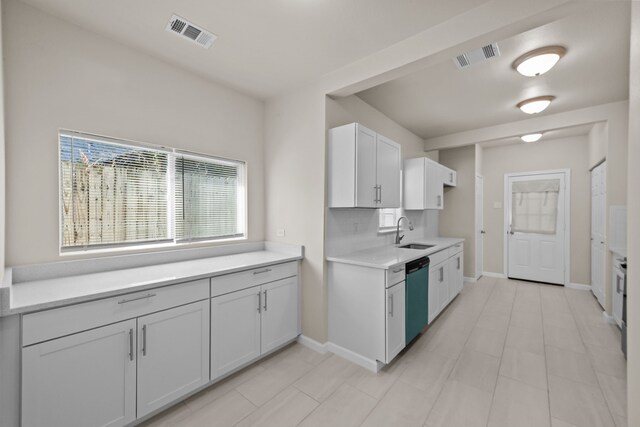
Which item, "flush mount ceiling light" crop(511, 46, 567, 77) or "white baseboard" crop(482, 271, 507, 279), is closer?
A: "flush mount ceiling light" crop(511, 46, 567, 77)

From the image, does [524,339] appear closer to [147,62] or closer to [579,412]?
[579,412]

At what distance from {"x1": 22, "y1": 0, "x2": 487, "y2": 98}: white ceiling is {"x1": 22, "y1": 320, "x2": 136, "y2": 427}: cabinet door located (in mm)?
2130

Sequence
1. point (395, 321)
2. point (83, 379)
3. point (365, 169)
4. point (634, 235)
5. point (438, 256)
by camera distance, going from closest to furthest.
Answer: point (634, 235)
point (83, 379)
point (395, 321)
point (365, 169)
point (438, 256)

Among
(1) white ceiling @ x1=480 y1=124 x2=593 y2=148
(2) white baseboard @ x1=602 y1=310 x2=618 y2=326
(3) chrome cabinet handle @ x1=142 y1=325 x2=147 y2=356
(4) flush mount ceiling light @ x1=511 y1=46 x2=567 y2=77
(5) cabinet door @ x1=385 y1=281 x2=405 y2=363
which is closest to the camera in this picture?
(3) chrome cabinet handle @ x1=142 y1=325 x2=147 y2=356

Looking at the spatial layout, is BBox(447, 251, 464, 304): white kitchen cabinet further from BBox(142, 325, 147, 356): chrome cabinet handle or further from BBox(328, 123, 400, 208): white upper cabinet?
BBox(142, 325, 147, 356): chrome cabinet handle

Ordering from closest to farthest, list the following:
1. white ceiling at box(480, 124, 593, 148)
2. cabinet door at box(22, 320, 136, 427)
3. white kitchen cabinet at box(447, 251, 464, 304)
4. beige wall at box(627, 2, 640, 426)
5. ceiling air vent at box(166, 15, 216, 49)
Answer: beige wall at box(627, 2, 640, 426)
cabinet door at box(22, 320, 136, 427)
ceiling air vent at box(166, 15, 216, 49)
white kitchen cabinet at box(447, 251, 464, 304)
white ceiling at box(480, 124, 593, 148)

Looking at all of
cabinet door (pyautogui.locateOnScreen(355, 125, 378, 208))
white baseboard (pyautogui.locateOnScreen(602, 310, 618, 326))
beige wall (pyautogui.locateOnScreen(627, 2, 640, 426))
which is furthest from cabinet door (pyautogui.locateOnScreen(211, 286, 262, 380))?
white baseboard (pyautogui.locateOnScreen(602, 310, 618, 326))

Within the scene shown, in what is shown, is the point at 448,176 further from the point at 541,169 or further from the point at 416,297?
the point at 416,297

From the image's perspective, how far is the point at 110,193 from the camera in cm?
222

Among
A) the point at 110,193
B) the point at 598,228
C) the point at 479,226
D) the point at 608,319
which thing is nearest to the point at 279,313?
the point at 110,193

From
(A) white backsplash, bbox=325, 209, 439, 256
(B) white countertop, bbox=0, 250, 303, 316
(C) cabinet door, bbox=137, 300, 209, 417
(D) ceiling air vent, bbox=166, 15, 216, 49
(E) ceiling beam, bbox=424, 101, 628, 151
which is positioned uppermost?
(D) ceiling air vent, bbox=166, 15, 216, 49

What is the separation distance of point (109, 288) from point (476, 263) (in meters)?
5.72

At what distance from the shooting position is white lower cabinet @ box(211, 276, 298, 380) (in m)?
2.17

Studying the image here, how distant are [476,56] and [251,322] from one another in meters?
3.13
